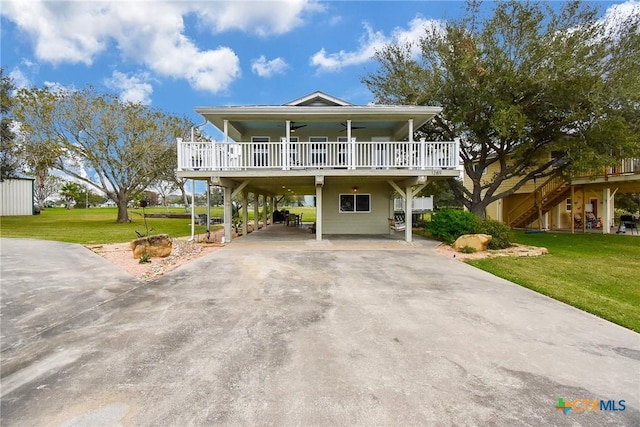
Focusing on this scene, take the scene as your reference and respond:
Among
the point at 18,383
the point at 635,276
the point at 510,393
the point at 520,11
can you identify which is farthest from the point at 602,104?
the point at 18,383

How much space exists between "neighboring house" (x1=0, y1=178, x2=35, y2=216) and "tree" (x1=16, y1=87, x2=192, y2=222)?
1201cm

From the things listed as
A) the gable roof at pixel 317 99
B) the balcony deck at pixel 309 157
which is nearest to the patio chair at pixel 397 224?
the balcony deck at pixel 309 157

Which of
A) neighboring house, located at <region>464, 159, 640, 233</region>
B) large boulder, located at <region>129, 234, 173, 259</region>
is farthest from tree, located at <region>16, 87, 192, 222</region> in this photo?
neighboring house, located at <region>464, 159, 640, 233</region>

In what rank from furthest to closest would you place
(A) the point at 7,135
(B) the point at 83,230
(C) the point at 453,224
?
(A) the point at 7,135 < (B) the point at 83,230 < (C) the point at 453,224

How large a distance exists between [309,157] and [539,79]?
8944mm

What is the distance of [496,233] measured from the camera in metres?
10.5

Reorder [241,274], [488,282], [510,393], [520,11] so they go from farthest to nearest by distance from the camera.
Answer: [520,11], [241,274], [488,282], [510,393]

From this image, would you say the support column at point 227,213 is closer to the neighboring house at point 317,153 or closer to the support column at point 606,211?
the neighboring house at point 317,153

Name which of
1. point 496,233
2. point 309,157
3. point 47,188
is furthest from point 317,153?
point 47,188

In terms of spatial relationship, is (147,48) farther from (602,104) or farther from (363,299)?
(602,104)

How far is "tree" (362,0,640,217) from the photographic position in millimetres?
10916

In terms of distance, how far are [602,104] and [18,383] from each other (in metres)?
16.5

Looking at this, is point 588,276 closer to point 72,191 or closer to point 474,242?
point 474,242

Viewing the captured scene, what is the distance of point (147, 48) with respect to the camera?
17188 mm
